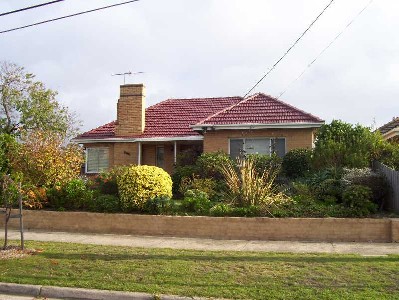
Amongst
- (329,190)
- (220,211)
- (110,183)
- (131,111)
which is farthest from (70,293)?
(131,111)

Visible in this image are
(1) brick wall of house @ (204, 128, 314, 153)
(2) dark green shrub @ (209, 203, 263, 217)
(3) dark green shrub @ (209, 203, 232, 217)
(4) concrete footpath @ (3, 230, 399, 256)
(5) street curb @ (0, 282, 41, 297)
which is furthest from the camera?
(1) brick wall of house @ (204, 128, 314, 153)

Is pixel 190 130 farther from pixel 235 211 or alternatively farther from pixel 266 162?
pixel 235 211

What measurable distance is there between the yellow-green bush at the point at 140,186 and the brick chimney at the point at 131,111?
27.7 feet

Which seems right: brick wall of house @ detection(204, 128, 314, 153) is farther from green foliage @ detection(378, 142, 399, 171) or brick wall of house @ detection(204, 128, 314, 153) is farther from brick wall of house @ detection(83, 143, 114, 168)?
brick wall of house @ detection(83, 143, 114, 168)

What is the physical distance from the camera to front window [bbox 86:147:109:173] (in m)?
23.7

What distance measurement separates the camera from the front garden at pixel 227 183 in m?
13.3

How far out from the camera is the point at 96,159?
23812 millimetres

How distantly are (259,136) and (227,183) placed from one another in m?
6.41

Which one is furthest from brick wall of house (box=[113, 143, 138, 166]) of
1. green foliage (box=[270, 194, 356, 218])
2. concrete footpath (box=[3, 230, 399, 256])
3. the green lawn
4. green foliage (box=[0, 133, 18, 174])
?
the green lawn

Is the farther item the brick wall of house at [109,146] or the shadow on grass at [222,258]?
the brick wall of house at [109,146]

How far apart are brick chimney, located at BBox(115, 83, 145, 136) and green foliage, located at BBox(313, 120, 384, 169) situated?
372 inches

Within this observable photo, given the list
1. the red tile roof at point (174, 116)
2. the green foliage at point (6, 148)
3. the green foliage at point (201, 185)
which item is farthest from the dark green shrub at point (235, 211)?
the red tile roof at point (174, 116)

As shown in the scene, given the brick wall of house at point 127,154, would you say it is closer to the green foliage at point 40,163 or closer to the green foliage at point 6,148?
the green foliage at point 40,163

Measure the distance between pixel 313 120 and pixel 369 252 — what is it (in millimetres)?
10149
